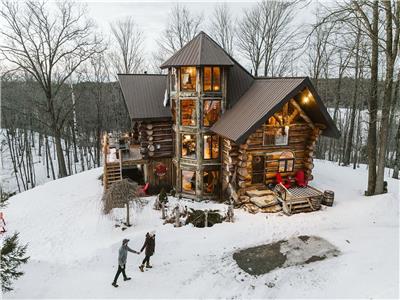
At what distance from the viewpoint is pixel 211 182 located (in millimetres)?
18453

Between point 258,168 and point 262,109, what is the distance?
3.97 m

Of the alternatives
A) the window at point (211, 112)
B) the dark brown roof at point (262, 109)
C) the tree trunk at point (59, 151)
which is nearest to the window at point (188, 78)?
the window at point (211, 112)

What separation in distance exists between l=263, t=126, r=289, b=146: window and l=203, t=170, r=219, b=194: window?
13.9ft

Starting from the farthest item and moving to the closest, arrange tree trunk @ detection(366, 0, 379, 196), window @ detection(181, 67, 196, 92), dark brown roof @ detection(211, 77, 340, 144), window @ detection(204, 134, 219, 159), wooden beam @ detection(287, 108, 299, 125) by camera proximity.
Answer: window @ detection(204, 134, 219, 159) < window @ detection(181, 67, 196, 92) < wooden beam @ detection(287, 108, 299, 125) < dark brown roof @ detection(211, 77, 340, 144) < tree trunk @ detection(366, 0, 379, 196)

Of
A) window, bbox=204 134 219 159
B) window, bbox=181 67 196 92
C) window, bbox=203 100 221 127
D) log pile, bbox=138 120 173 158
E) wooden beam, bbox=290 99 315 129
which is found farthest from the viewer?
log pile, bbox=138 120 173 158

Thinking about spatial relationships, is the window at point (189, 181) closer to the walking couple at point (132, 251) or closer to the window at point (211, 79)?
A: the window at point (211, 79)

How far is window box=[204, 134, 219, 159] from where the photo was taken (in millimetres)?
17719

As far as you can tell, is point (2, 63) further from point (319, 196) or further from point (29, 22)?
point (319, 196)

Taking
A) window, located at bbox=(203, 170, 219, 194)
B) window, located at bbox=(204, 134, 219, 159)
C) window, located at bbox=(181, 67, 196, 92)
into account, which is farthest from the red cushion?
window, located at bbox=(181, 67, 196, 92)

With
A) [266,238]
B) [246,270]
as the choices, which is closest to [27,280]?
[246,270]

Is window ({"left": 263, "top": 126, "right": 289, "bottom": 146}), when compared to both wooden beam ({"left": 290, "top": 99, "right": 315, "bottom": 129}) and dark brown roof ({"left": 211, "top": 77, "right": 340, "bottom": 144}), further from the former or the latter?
dark brown roof ({"left": 211, "top": 77, "right": 340, "bottom": 144})

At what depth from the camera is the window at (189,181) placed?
60.1 ft

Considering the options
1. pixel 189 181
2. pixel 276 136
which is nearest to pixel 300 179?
pixel 276 136

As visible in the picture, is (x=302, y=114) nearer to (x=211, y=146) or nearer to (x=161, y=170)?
(x=211, y=146)
